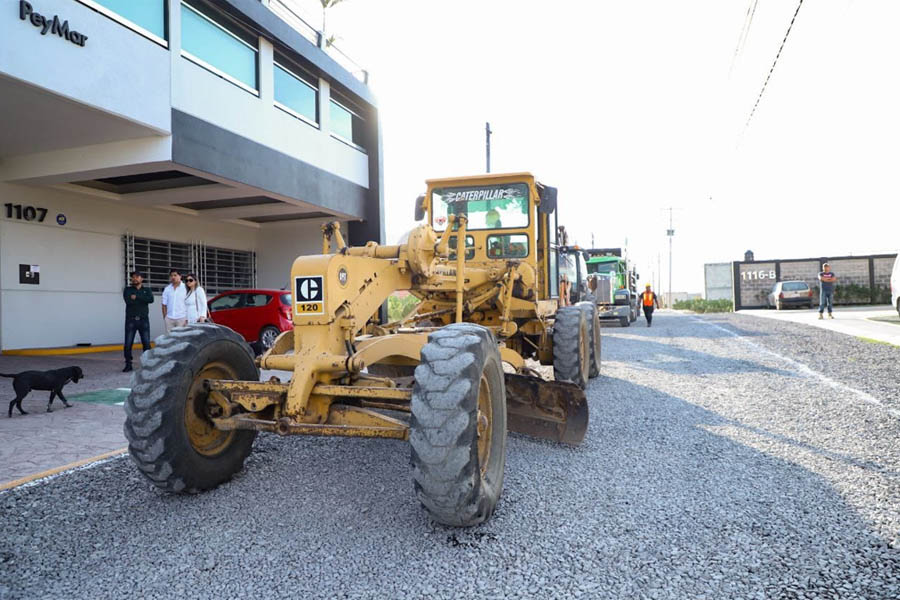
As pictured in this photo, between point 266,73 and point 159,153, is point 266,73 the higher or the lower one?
the higher one

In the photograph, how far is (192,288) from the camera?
9477 mm

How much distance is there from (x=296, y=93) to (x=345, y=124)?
2.36 meters

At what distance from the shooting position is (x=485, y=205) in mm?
7117

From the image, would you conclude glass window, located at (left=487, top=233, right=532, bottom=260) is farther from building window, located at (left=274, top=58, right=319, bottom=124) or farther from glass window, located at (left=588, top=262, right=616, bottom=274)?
glass window, located at (left=588, top=262, right=616, bottom=274)

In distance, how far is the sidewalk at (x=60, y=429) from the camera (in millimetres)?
4629

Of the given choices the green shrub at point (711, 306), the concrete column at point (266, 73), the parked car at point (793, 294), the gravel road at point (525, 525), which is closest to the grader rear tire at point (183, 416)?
the gravel road at point (525, 525)

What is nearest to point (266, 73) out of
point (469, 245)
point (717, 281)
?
point (469, 245)

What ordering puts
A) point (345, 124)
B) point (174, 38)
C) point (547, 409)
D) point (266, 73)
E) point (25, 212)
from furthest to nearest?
point (345, 124)
point (266, 73)
point (25, 212)
point (174, 38)
point (547, 409)

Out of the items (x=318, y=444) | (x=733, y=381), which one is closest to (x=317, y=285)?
(x=318, y=444)

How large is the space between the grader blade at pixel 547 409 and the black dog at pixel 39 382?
5205mm

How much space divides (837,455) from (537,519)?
271 cm

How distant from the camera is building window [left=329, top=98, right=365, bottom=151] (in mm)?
15336

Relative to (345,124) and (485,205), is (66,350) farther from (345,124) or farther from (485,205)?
(485,205)

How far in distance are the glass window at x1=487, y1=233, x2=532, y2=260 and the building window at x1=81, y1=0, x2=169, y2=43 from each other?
6.75m
